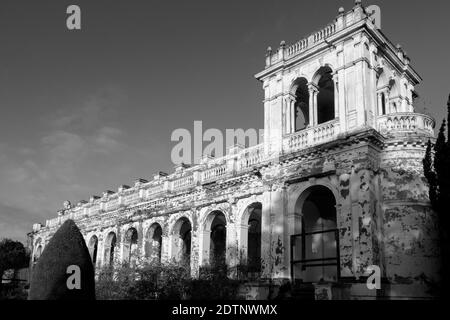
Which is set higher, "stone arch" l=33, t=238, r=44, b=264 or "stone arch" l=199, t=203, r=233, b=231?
"stone arch" l=199, t=203, r=233, b=231

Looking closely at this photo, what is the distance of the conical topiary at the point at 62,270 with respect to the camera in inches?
566

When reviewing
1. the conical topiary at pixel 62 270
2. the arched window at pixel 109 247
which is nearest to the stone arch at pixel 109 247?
the arched window at pixel 109 247

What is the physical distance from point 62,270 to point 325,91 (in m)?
15.7

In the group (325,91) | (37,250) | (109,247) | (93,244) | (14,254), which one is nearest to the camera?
(325,91)

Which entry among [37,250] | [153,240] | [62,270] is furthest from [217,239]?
[37,250]

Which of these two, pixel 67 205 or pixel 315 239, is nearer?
pixel 315 239

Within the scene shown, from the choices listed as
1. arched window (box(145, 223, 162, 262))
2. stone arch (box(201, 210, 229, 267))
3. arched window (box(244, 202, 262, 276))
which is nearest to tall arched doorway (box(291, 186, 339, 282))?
arched window (box(244, 202, 262, 276))

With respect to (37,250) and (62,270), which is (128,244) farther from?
(62,270)

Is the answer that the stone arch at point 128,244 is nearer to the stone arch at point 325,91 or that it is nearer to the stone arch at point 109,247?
the stone arch at point 109,247

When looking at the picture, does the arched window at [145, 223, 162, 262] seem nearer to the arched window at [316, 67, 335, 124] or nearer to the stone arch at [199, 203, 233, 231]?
the stone arch at [199, 203, 233, 231]

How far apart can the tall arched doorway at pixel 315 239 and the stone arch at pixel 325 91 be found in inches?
174

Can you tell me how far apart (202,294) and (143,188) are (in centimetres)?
1338

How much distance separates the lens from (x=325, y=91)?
24953 millimetres

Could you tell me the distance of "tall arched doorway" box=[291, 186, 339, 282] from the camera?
2066cm
